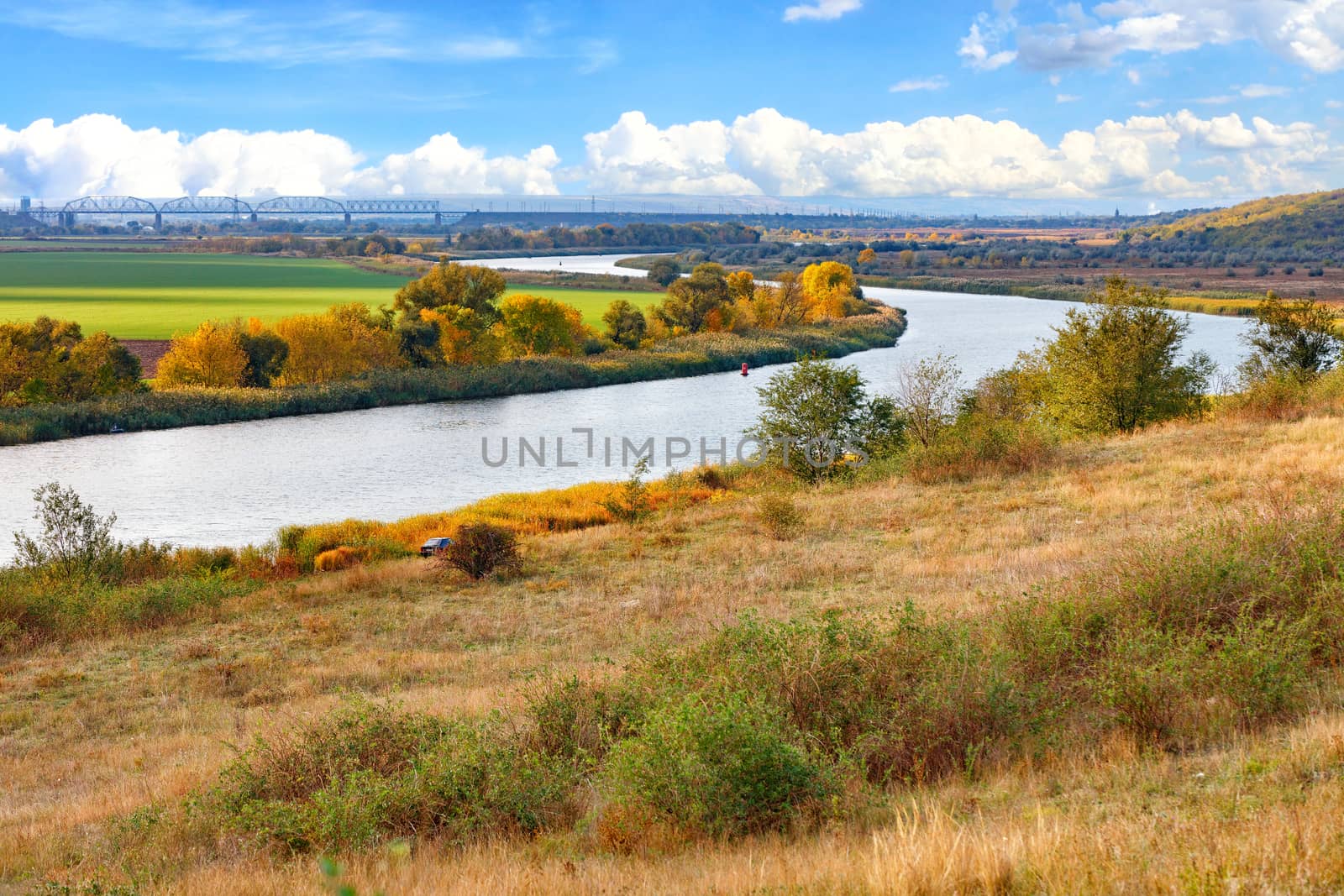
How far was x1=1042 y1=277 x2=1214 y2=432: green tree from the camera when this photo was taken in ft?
99.2

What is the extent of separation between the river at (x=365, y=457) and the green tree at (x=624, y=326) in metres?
10.0

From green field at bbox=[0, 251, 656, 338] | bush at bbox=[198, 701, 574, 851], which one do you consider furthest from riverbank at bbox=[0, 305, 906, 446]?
bush at bbox=[198, 701, 574, 851]

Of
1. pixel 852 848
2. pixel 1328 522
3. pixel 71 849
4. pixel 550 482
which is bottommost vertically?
pixel 550 482

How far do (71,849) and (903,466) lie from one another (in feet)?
68.6

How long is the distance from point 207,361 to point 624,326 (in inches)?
1143

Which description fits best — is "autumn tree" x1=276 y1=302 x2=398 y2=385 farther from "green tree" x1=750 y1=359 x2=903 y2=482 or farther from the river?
"green tree" x1=750 y1=359 x2=903 y2=482

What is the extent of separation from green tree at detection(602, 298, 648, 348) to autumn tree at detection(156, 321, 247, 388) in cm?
2646

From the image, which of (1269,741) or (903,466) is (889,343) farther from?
(1269,741)

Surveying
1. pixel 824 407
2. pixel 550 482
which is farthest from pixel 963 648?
pixel 550 482

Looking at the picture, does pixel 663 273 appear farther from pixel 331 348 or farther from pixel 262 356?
pixel 262 356

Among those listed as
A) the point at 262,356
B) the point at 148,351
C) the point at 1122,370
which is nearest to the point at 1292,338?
the point at 1122,370

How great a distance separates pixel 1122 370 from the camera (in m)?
30.2

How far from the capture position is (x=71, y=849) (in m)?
7.39

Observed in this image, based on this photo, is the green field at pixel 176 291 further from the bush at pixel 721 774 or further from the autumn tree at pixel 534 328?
the bush at pixel 721 774
